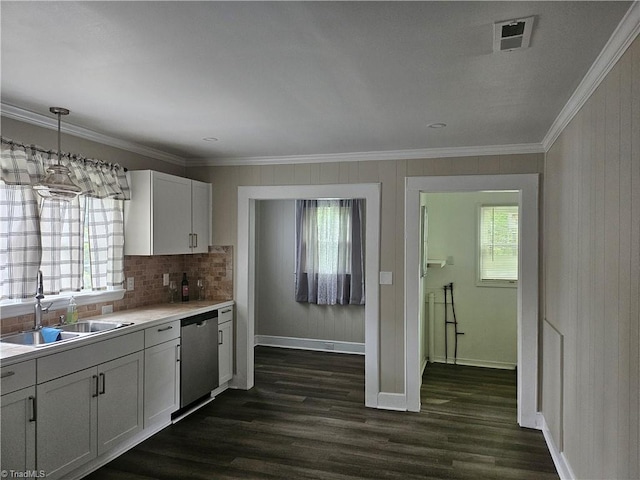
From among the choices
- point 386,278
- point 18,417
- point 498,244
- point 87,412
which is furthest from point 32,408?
point 498,244

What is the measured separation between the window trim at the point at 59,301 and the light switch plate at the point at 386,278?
235 centimetres

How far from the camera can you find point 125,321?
345cm

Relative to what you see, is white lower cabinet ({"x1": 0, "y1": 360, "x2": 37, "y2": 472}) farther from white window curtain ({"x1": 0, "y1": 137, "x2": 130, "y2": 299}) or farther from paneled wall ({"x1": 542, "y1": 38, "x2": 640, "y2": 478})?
paneled wall ({"x1": 542, "y1": 38, "x2": 640, "y2": 478})

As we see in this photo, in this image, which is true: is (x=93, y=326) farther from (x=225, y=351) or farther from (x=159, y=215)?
(x=225, y=351)

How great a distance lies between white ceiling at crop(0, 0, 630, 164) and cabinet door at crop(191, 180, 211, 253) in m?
1.07

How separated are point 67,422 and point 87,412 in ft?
0.51

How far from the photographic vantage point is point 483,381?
5.02 meters

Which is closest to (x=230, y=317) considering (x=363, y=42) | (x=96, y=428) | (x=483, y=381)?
(x=96, y=428)

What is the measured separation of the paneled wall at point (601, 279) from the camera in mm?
1720

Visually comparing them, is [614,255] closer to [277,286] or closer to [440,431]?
[440,431]

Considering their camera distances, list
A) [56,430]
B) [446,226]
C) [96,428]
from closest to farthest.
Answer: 1. [56,430]
2. [96,428]
3. [446,226]

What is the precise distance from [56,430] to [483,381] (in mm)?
4148

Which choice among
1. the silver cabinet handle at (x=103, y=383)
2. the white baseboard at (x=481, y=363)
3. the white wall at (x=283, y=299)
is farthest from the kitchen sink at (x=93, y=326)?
the white baseboard at (x=481, y=363)

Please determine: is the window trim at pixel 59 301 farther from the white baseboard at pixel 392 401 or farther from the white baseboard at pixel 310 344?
the white baseboard at pixel 310 344
